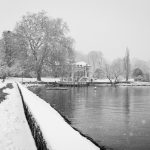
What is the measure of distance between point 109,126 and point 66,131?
20.8ft

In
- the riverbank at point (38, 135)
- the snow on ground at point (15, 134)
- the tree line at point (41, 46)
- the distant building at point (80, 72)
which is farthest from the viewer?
the distant building at point (80, 72)

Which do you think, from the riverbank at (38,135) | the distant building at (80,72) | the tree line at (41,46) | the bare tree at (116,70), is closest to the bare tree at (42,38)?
the tree line at (41,46)

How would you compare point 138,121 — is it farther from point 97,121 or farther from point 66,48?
point 66,48

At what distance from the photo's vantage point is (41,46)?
81.3m

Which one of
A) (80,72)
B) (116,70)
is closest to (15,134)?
(80,72)

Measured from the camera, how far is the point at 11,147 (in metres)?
11.7

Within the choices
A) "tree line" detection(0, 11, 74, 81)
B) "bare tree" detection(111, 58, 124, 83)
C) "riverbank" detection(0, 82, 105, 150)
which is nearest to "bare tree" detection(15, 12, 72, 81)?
"tree line" detection(0, 11, 74, 81)

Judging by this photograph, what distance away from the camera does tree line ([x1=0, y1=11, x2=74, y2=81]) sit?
260 feet

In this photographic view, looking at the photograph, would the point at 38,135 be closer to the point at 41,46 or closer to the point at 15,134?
the point at 15,134

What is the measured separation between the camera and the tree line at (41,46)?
260 feet

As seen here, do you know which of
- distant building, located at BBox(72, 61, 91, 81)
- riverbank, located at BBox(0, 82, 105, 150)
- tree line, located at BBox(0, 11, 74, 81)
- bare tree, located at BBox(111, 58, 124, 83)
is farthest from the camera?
bare tree, located at BBox(111, 58, 124, 83)

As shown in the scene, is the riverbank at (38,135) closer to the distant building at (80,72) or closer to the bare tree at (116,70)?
the distant building at (80,72)

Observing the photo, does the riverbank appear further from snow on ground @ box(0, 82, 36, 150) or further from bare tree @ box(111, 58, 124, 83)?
bare tree @ box(111, 58, 124, 83)

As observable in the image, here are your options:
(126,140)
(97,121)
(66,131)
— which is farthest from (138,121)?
(66,131)
